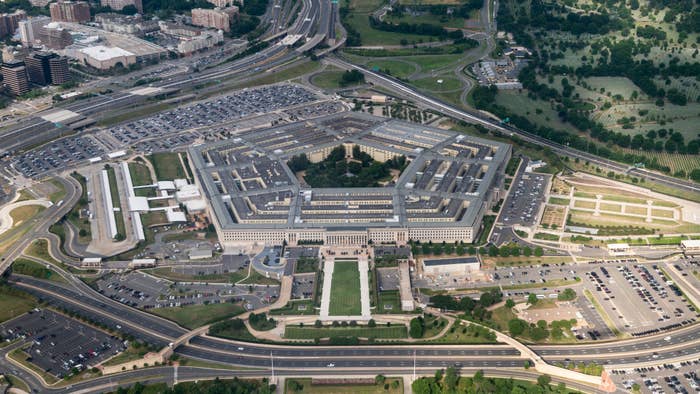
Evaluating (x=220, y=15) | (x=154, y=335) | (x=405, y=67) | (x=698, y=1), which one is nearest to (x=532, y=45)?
(x=405, y=67)

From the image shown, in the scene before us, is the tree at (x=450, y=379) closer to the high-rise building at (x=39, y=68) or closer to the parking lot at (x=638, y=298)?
the parking lot at (x=638, y=298)

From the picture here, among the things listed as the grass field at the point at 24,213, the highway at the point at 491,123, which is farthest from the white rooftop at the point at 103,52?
the grass field at the point at 24,213

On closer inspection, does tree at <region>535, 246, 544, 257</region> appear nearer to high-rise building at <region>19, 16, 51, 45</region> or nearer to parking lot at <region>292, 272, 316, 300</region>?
parking lot at <region>292, 272, 316, 300</region>

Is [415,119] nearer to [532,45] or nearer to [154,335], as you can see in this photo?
[532,45]

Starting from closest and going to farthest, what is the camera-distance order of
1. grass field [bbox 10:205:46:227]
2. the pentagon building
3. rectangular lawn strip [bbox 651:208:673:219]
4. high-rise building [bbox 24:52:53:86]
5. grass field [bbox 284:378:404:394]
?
grass field [bbox 284:378:404:394]
the pentagon building
rectangular lawn strip [bbox 651:208:673:219]
grass field [bbox 10:205:46:227]
high-rise building [bbox 24:52:53:86]

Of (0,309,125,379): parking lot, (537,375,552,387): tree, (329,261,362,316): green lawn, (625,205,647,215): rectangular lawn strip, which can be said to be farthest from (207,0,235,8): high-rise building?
(537,375,552,387): tree

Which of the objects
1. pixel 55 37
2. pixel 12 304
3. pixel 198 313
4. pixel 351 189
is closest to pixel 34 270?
pixel 12 304
